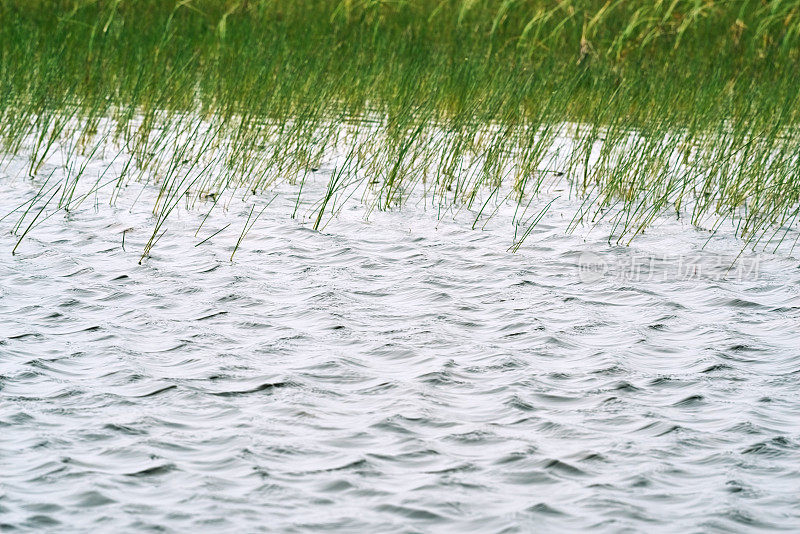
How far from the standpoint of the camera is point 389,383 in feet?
12.6

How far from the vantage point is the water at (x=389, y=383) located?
2.96 metres

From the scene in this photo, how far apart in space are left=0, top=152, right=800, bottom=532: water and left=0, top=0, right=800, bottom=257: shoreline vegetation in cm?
54

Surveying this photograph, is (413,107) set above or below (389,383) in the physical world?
above

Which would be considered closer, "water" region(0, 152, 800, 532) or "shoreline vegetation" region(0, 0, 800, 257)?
"water" region(0, 152, 800, 532)

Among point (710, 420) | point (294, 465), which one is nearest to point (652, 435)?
point (710, 420)

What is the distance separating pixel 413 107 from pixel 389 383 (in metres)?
4.88

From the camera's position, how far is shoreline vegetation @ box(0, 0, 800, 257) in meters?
6.69

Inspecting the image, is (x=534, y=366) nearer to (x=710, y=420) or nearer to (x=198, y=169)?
(x=710, y=420)

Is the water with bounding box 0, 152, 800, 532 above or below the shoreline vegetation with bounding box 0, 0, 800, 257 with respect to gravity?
below

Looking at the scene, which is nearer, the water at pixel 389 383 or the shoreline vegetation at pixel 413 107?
the water at pixel 389 383

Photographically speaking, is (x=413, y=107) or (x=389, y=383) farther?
(x=413, y=107)

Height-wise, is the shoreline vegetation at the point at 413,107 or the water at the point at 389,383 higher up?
the shoreline vegetation at the point at 413,107

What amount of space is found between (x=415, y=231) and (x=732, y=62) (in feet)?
17.2

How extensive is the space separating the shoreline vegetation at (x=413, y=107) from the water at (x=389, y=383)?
54 centimetres
